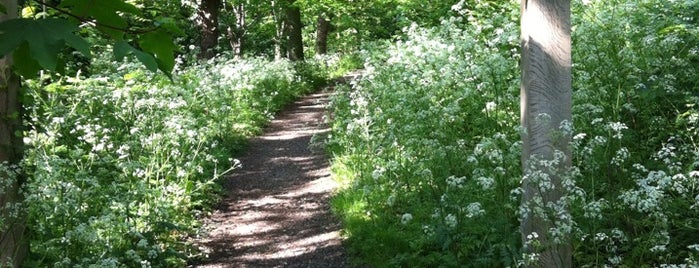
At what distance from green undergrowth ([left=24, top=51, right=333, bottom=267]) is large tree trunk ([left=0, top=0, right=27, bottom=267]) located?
0.12 metres

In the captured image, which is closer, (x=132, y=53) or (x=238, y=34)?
(x=132, y=53)

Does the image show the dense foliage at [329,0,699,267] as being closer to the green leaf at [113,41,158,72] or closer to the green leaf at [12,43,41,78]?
the green leaf at [113,41,158,72]

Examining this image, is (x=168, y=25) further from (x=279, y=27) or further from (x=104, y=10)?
(x=279, y=27)

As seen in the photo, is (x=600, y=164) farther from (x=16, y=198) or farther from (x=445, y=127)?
(x=16, y=198)

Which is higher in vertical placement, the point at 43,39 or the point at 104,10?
the point at 104,10

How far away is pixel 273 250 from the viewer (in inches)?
262

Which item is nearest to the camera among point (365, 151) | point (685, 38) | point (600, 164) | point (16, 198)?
point (16, 198)

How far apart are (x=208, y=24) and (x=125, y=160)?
28.7ft

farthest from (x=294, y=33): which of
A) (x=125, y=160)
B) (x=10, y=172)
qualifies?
(x=10, y=172)

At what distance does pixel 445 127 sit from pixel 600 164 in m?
1.80

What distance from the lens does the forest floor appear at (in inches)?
253

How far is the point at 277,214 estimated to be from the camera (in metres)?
7.91

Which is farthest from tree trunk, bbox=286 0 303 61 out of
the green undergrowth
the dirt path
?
the dirt path

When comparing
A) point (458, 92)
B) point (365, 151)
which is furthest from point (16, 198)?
point (365, 151)
